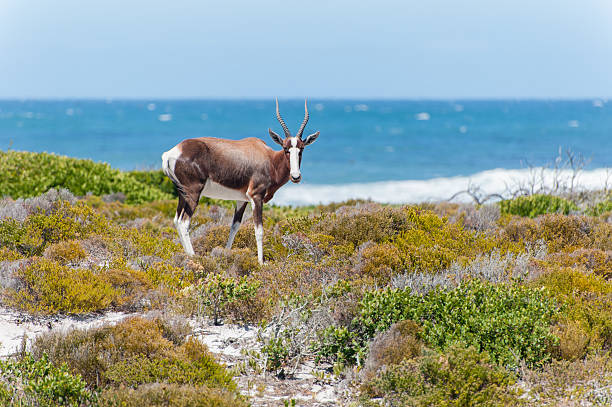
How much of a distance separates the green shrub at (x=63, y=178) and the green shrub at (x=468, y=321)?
1084cm

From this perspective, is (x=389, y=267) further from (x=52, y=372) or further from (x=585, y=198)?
(x=585, y=198)

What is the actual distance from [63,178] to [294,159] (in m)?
9.28

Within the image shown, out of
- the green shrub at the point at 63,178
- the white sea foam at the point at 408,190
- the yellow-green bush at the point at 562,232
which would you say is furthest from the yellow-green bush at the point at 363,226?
the white sea foam at the point at 408,190

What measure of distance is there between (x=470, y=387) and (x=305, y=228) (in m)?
5.55

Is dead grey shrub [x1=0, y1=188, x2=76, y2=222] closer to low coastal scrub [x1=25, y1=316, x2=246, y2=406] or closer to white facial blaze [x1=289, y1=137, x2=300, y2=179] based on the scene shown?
white facial blaze [x1=289, y1=137, x2=300, y2=179]

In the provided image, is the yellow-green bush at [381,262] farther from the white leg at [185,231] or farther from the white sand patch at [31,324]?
the white sand patch at [31,324]

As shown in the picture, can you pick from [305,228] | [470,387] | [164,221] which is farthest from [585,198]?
[470,387]

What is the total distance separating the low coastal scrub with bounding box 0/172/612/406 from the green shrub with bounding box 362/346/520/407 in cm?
1

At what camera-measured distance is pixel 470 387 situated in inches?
200

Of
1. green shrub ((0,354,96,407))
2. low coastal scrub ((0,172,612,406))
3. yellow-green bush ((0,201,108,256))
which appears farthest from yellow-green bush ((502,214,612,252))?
green shrub ((0,354,96,407))

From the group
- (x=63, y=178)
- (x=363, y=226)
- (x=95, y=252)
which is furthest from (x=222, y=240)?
(x=63, y=178)

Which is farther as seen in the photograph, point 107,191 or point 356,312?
point 107,191

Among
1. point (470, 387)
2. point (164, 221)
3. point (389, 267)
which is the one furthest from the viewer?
point (164, 221)

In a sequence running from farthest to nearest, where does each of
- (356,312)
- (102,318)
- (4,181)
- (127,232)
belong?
(4,181)
(127,232)
(102,318)
(356,312)
